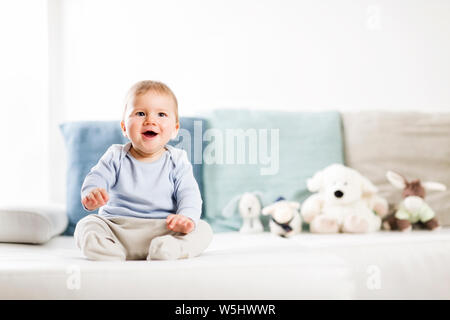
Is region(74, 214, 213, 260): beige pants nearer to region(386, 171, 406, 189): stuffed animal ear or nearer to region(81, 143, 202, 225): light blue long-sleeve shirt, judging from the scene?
region(81, 143, 202, 225): light blue long-sleeve shirt

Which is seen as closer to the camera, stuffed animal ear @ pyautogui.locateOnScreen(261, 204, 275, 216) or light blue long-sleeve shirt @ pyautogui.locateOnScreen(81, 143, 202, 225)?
light blue long-sleeve shirt @ pyautogui.locateOnScreen(81, 143, 202, 225)

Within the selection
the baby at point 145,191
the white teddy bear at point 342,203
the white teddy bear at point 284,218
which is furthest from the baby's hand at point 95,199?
the white teddy bear at point 342,203

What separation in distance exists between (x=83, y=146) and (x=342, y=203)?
0.91 metres

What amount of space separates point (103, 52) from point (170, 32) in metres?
0.31

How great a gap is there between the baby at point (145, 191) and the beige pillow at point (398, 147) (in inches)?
37.0

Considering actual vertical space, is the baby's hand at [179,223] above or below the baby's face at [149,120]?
below

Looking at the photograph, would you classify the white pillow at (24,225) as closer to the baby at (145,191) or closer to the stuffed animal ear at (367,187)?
the baby at (145,191)

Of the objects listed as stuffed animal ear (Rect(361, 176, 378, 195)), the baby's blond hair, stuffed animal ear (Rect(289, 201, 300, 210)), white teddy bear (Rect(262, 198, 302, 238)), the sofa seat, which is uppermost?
the baby's blond hair

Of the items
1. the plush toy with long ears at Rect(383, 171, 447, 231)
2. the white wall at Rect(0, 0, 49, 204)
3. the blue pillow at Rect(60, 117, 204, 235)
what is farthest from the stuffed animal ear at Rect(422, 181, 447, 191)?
the white wall at Rect(0, 0, 49, 204)

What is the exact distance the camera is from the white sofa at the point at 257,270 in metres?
0.91

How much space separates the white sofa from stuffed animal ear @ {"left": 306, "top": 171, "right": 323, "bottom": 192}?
19 cm

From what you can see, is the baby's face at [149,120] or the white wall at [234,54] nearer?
the baby's face at [149,120]

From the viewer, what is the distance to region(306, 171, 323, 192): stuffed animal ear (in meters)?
1.69
